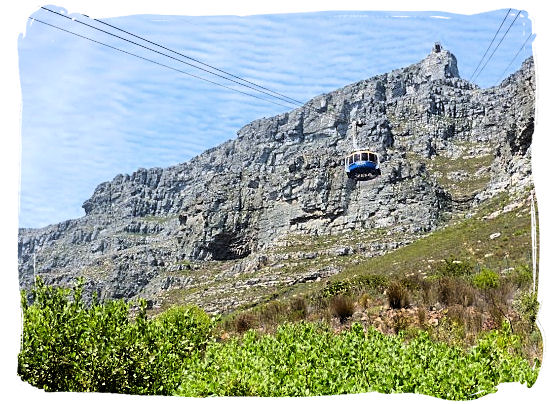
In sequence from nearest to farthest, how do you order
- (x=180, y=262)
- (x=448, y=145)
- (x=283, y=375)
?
(x=283, y=375) < (x=180, y=262) < (x=448, y=145)

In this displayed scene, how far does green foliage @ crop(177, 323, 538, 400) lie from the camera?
2236 millimetres

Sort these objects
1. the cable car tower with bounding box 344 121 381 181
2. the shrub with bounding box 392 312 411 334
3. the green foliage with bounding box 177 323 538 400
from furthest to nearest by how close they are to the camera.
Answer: the cable car tower with bounding box 344 121 381 181 → the shrub with bounding box 392 312 411 334 → the green foliage with bounding box 177 323 538 400

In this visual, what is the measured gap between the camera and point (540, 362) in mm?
2469

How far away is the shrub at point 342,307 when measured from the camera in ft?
12.6

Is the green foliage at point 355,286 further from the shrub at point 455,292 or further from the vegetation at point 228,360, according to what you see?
the vegetation at point 228,360

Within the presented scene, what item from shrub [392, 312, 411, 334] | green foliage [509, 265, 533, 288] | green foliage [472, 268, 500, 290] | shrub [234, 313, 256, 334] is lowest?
shrub [234, 313, 256, 334]

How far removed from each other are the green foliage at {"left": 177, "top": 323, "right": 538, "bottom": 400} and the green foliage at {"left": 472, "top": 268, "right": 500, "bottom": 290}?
919 mm

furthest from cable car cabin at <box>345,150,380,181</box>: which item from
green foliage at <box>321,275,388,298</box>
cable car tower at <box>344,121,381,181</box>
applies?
green foliage at <box>321,275,388,298</box>

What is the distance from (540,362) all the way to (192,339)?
204 centimetres

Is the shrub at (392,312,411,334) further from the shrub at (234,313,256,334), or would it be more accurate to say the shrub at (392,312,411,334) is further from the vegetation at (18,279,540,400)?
the shrub at (234,313,256,334)

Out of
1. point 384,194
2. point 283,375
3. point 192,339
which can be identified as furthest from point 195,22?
point 384,194

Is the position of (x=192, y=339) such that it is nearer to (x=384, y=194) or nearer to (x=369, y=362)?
(x=369, y=362)

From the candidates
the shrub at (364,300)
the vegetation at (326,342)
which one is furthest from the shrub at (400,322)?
the shrub at (364,300)

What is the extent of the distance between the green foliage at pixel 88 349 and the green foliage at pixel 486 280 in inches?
93.8
